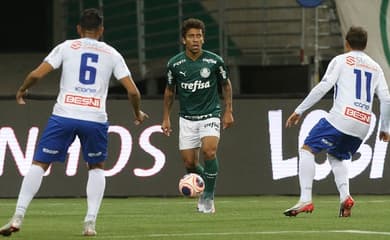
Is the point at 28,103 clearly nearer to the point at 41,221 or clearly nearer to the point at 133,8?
the point at 41,221

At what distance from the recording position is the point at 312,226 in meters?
14.4

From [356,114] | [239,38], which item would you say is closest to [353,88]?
[356,114]

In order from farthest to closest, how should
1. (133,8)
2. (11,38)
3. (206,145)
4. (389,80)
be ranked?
(11,38)
(133,8)
(389,80)
(206,145)

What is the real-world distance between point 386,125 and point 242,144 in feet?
17.5

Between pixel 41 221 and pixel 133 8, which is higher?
pixel 133 8

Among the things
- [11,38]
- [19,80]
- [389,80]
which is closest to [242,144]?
[389,80]

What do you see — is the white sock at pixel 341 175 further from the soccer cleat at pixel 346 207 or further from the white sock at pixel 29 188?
the white sock at pixel 29 188

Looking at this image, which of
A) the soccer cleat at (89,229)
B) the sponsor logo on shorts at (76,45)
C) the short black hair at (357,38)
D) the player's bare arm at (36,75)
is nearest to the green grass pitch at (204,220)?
the soccer cleat at (89,229)

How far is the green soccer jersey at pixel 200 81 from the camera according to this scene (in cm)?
1692

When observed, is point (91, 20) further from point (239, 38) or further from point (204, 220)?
point (239, 38)

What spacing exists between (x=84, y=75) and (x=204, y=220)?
276 centimetres

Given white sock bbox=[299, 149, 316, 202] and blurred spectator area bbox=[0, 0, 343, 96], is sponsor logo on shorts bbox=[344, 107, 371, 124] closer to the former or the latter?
white sock bbox=[299, 149, 316, 202]

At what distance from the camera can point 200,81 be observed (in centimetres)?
1694

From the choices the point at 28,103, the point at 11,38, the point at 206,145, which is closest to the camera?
the point at 206,145
